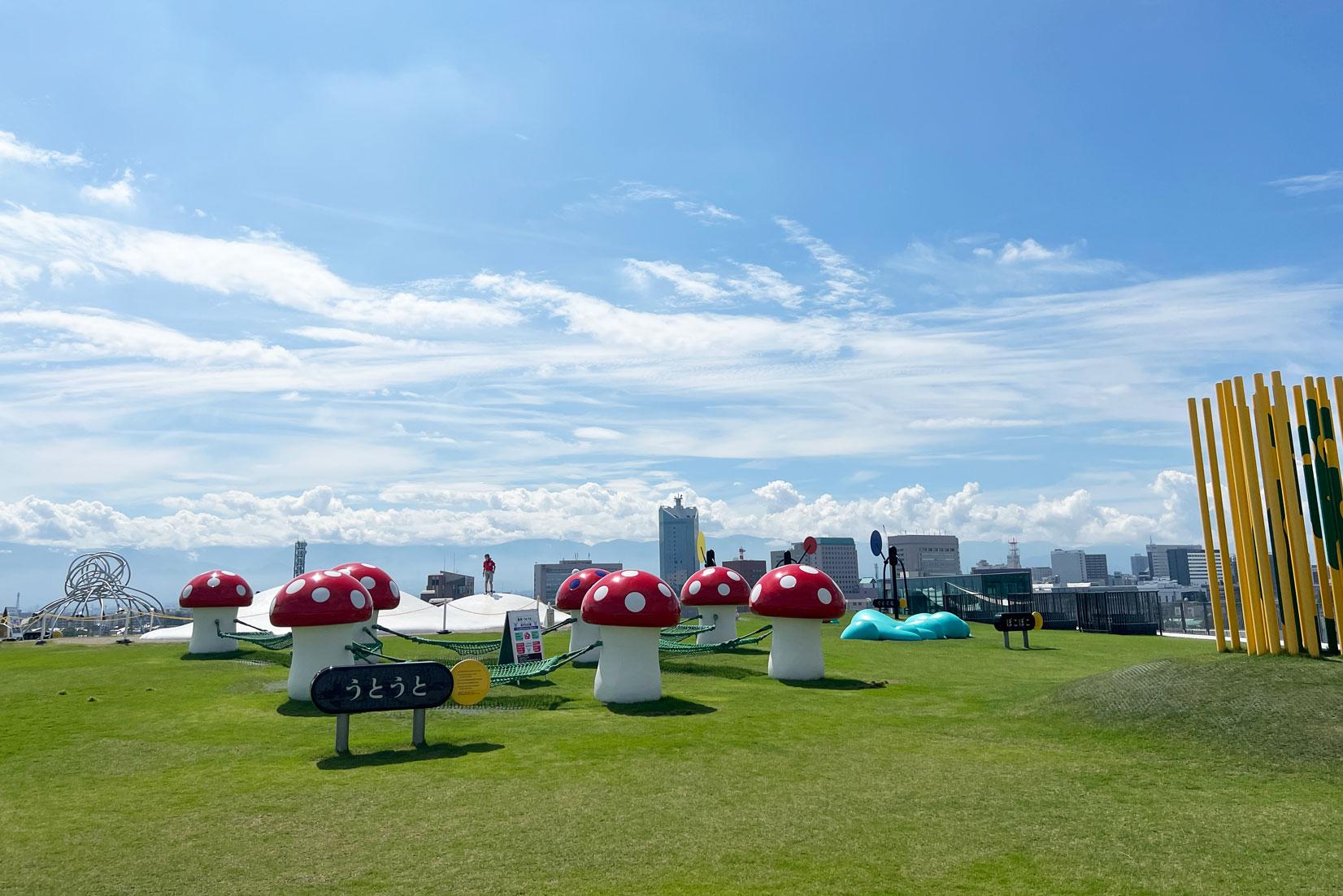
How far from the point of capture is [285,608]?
658 inches

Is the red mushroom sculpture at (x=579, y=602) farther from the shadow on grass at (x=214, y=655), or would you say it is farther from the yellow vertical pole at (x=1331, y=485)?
the yellow vertical pole at (x=1331, y=485)

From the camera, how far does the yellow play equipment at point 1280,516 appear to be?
1543cm

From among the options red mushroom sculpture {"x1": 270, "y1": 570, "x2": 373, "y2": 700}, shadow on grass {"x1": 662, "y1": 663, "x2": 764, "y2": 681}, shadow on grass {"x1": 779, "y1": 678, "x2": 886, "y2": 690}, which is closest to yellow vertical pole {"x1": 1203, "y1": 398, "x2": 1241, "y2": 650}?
shadow on grass {"x1": 779, "y1": 678, "x2": 886, "y2": 690}

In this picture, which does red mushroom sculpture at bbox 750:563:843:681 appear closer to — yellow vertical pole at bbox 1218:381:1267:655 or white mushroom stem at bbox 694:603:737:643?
white mushroom stem at bbox 694:603:737:643

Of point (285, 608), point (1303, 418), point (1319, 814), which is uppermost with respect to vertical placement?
point (1303, 418)

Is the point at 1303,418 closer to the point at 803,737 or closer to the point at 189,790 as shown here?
the point at 803,737

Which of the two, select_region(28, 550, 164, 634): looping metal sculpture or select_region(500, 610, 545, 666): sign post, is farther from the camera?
select_region(28, 550, 164, 634): looping metal sculpture

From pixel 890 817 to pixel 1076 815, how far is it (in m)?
1.87

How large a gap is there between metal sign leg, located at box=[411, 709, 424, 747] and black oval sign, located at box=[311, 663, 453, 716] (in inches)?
17.1

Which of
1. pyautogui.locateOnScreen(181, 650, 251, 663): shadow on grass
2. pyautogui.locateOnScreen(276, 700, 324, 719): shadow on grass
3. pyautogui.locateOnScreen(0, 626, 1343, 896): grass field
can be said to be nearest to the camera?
pyautogui.locateOnScreen(0, 626, 1343, 896): grass field

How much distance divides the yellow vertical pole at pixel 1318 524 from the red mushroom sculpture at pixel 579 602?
1560 centimetres

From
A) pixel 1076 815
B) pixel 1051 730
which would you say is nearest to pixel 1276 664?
pixel 1051 730

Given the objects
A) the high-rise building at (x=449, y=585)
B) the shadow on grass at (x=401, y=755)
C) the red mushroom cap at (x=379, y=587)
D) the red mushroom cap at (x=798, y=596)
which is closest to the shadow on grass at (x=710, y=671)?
the red mushroom cap at (x=798, y=596)

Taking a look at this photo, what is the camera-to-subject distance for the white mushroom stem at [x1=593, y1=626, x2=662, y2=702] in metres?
16.1
